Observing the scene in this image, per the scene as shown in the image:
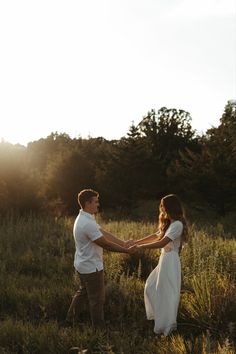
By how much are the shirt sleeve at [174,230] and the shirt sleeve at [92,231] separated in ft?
2.81

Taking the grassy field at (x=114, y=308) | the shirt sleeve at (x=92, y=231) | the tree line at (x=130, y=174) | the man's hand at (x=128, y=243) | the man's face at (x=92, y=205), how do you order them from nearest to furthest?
the grassy field at (x=114, y=308), the shirt sleeve at (x=92, y=231), the man's face at (x=92, y=205), the man's hand at (x=128, y=243), the tree line at (x=130, y=174)

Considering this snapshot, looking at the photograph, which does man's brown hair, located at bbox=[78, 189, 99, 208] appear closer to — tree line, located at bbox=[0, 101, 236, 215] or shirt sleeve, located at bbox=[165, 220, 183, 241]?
shirt sleeve, located at bbox=[165, 220, 183, 241]

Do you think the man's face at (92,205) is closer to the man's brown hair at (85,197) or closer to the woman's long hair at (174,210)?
the man's brown hair at (85,197)

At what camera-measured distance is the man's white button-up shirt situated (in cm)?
552

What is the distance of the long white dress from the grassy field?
188mm

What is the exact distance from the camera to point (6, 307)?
270 inches

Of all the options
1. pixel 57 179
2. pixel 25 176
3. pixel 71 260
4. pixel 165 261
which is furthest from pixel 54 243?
pixel 57 179

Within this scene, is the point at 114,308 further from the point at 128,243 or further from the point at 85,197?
the point at 85,197

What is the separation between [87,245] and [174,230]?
1.10 meters

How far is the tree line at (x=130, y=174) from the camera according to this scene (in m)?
24.9

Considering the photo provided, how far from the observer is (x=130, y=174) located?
94.3ft

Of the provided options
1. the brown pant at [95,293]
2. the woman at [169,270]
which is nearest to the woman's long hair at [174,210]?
the woman at [169,270]

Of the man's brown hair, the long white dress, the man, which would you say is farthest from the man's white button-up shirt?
the long white dress

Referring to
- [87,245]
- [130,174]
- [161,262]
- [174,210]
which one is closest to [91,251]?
[87,245]
